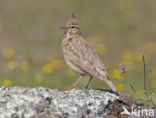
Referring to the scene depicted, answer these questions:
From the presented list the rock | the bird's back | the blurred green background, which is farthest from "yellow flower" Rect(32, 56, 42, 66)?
the rock

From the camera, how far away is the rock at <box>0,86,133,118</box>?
4.96m

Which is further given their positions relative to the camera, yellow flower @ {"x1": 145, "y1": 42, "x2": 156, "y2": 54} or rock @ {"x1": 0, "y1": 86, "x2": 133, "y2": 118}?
yellow flower @ {"x1": 145, "y1": 42, "x2": 156, "y2": 54}

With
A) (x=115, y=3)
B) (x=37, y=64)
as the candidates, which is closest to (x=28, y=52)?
(x=37, y=64)

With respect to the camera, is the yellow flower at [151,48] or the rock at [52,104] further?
the yellow flower at [151,48]

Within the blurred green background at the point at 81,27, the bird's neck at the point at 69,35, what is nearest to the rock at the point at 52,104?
the bird's neck at the point at 69,35

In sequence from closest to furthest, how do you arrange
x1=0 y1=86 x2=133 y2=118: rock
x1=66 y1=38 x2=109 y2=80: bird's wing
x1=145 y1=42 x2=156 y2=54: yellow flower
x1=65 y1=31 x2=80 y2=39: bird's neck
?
x1=0 y1=86 x2=133 y2=118: rock
x1=66 y1=38 x2=109 y2=80: bird's wing
x1=65 y1=31 x2=80 y2=39: bird's neck
x1=145 y1=42 x2=156 y2=54: yellow flower

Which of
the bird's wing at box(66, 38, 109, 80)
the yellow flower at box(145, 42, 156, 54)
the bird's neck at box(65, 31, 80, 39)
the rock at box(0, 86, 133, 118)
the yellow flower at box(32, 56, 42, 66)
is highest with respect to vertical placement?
the yellow flower at box(145, 42, 156, 54)

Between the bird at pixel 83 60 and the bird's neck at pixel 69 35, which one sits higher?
the bird's neck at pixel 69 35

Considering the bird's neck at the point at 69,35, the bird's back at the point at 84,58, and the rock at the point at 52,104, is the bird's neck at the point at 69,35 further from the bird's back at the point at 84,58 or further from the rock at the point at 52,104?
the rock at the point at 52,104

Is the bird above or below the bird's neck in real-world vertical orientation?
below

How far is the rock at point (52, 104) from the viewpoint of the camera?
16.3ft

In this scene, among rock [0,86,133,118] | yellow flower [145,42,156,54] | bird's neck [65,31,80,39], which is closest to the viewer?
rock [0,86,133,118]

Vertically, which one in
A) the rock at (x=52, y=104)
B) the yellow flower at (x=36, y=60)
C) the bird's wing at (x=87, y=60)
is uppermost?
the yellow flower at (x=36, y=60)

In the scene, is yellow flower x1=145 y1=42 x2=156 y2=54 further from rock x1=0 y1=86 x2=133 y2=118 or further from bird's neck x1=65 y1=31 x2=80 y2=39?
rock x1=0 y1=86 x2=133 y2=118
